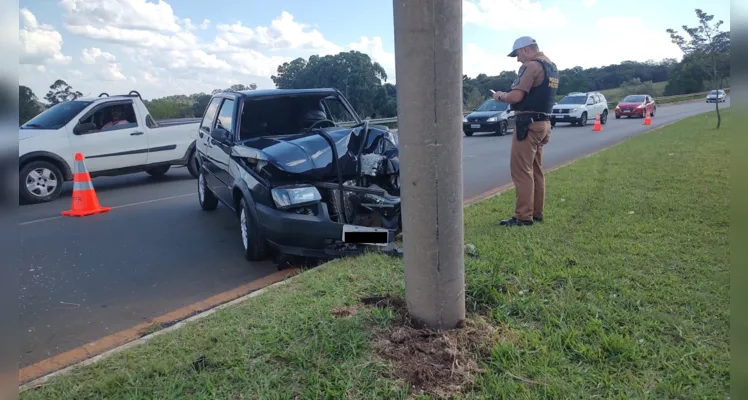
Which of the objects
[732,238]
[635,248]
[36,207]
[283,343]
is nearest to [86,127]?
[36,207]

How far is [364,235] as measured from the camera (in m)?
5.08

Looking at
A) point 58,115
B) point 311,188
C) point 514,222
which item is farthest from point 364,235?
point 58,115

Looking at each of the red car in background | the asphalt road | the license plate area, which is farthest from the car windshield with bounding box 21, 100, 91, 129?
the red car in background

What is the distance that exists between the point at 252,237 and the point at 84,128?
21.3 ft

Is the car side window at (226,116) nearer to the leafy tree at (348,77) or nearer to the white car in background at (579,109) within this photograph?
the leafy tree at (348,77)

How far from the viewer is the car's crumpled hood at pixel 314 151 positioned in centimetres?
521

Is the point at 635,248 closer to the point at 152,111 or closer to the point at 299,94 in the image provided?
the point at 299,94

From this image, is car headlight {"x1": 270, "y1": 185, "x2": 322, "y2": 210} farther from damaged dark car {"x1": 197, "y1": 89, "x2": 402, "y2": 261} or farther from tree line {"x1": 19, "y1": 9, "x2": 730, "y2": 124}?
tree line {"x1": 19, "y1": 9, "x2": 730, "y2": 124}

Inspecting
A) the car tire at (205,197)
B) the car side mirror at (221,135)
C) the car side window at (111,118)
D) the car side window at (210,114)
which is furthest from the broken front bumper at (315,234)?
the car side window at (111,118)

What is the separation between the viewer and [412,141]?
2969 mm

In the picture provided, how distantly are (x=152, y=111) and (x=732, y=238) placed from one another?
12180mm

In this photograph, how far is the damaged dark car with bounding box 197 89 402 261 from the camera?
16.7 ft

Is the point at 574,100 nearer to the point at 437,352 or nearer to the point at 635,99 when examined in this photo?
the point at 635,99

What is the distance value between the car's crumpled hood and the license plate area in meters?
0.65
